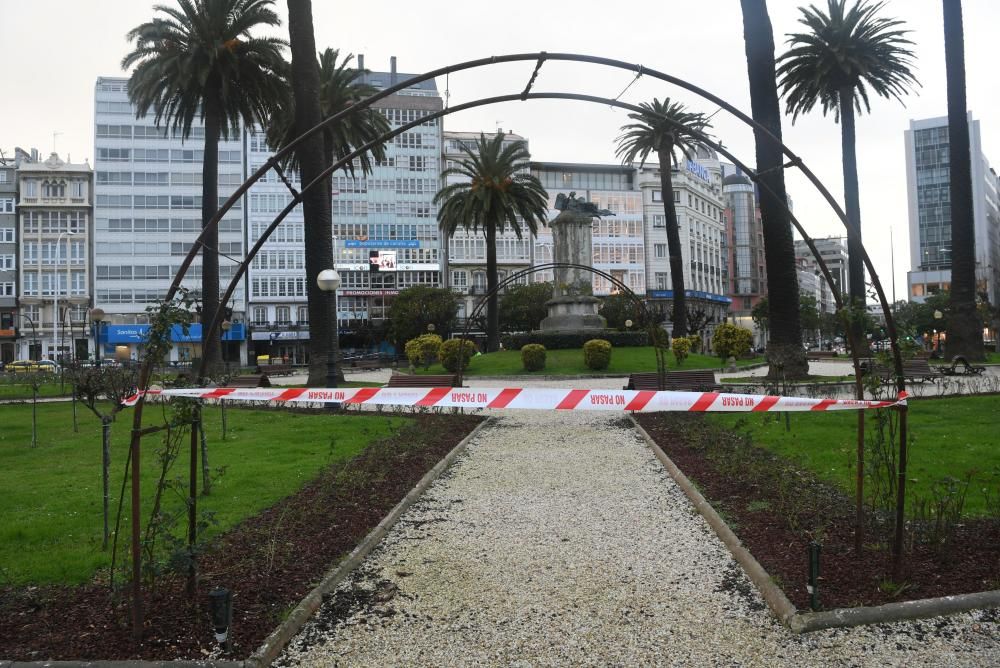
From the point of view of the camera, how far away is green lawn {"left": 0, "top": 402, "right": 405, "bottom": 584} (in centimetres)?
663

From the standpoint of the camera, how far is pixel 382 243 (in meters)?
81.4

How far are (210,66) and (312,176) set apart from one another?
11.3 m

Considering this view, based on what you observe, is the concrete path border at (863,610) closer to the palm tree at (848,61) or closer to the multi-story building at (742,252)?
the palm tree at (848,61)

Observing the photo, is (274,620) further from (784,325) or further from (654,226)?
(654,226)

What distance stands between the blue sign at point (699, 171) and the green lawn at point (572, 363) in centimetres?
6965

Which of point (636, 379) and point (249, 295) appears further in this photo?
point (249, 295)

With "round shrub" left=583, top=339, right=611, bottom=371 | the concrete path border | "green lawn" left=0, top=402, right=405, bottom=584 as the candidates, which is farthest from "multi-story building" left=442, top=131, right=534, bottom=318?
the concrete path border

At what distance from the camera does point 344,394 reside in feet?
25.7

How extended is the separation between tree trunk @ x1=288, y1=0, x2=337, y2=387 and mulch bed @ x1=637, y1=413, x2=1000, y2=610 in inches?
521

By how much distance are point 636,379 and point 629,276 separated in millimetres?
73858

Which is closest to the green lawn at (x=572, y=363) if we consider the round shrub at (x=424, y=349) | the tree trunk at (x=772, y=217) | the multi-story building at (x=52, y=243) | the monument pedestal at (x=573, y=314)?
the round shrub at (x=424, y=349)

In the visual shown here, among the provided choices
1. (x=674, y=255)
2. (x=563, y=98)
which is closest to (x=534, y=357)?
(x=674, y=255)

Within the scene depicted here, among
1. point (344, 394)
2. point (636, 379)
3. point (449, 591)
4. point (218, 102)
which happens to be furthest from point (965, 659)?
Result: point (218, 102)

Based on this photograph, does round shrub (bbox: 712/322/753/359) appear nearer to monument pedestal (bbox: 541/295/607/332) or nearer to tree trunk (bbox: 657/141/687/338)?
tree trunk (bbox: 657/141/687/338)
